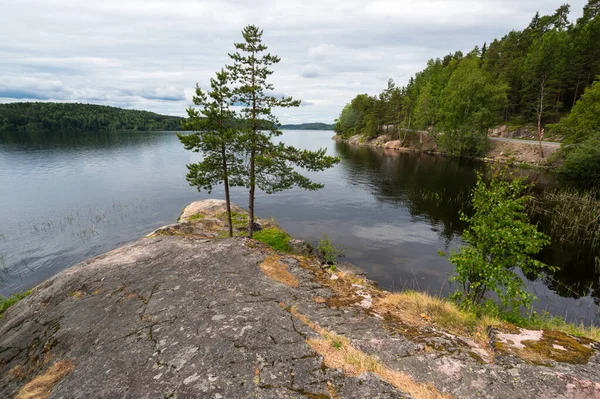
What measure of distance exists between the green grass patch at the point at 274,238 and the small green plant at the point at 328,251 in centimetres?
330

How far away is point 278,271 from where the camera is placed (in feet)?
44.0

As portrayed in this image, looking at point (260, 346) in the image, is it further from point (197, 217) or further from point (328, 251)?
point (197, 217)

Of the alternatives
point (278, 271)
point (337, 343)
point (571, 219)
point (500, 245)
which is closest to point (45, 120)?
point (278, 271)

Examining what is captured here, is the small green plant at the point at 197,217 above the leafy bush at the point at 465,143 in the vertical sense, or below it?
below

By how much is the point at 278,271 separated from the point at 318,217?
76.9 ft

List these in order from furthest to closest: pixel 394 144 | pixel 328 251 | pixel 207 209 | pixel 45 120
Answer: pixel 45 120, pixel 394 144, pixel 207 209, pixel 328 251

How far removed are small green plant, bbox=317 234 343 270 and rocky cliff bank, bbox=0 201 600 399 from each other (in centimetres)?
1212

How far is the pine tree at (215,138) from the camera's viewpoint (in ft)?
69.8

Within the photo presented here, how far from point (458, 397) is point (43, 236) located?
132 ft

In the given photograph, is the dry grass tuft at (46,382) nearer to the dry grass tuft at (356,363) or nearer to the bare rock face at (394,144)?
the dry grass tuft at (356,363)

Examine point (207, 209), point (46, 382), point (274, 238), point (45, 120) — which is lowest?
point (274, 238)

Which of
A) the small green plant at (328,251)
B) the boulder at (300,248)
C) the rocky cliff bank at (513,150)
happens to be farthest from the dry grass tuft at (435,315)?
the rocky cliff bank at (513,150)

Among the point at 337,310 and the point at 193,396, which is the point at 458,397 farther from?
the point at 193,396

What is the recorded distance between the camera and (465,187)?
4566 centimetres
